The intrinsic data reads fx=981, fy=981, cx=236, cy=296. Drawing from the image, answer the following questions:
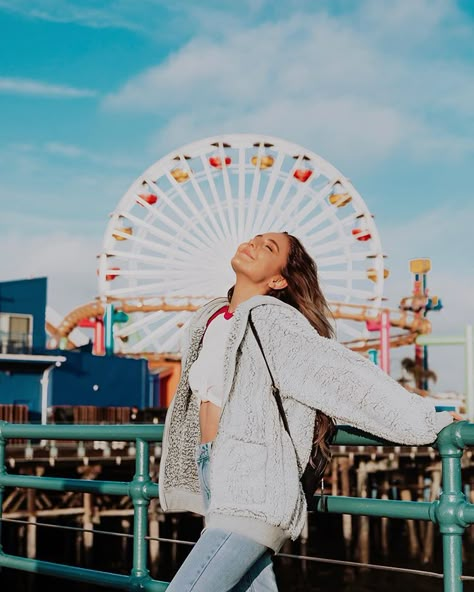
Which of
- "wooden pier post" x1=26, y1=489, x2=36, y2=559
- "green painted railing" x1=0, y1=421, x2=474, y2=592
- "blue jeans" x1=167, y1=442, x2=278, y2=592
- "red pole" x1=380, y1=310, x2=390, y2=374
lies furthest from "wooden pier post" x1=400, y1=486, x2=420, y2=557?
"blue jeans" x1=167, y1=442, x2=278, y2=592

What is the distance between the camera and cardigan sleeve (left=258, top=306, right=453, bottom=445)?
2631 millimetres

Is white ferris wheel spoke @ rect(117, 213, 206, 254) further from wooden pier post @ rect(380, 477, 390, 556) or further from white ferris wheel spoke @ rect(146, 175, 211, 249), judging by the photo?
wooden pier post @ rect(380, 477, 390, 556)

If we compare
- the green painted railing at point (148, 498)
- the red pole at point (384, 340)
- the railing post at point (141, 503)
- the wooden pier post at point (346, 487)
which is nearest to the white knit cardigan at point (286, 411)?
the green painted railing at point (148, 498)

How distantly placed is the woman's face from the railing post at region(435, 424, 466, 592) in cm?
69

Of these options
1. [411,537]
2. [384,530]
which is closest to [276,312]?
[411,537]

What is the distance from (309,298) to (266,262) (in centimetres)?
18

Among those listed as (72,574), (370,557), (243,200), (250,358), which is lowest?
(370,557)

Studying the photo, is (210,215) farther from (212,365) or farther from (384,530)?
(212,365)

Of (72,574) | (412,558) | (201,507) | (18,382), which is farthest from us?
Result: (18,382)

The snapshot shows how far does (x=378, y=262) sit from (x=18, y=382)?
17.8 m

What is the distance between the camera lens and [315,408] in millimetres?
2688

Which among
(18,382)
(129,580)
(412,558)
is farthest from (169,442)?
(18,382)

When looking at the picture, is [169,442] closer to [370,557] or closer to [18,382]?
[370,557]

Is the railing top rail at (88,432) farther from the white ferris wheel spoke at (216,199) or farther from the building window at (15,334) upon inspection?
the white ferris wheel spoke at (216,199)
